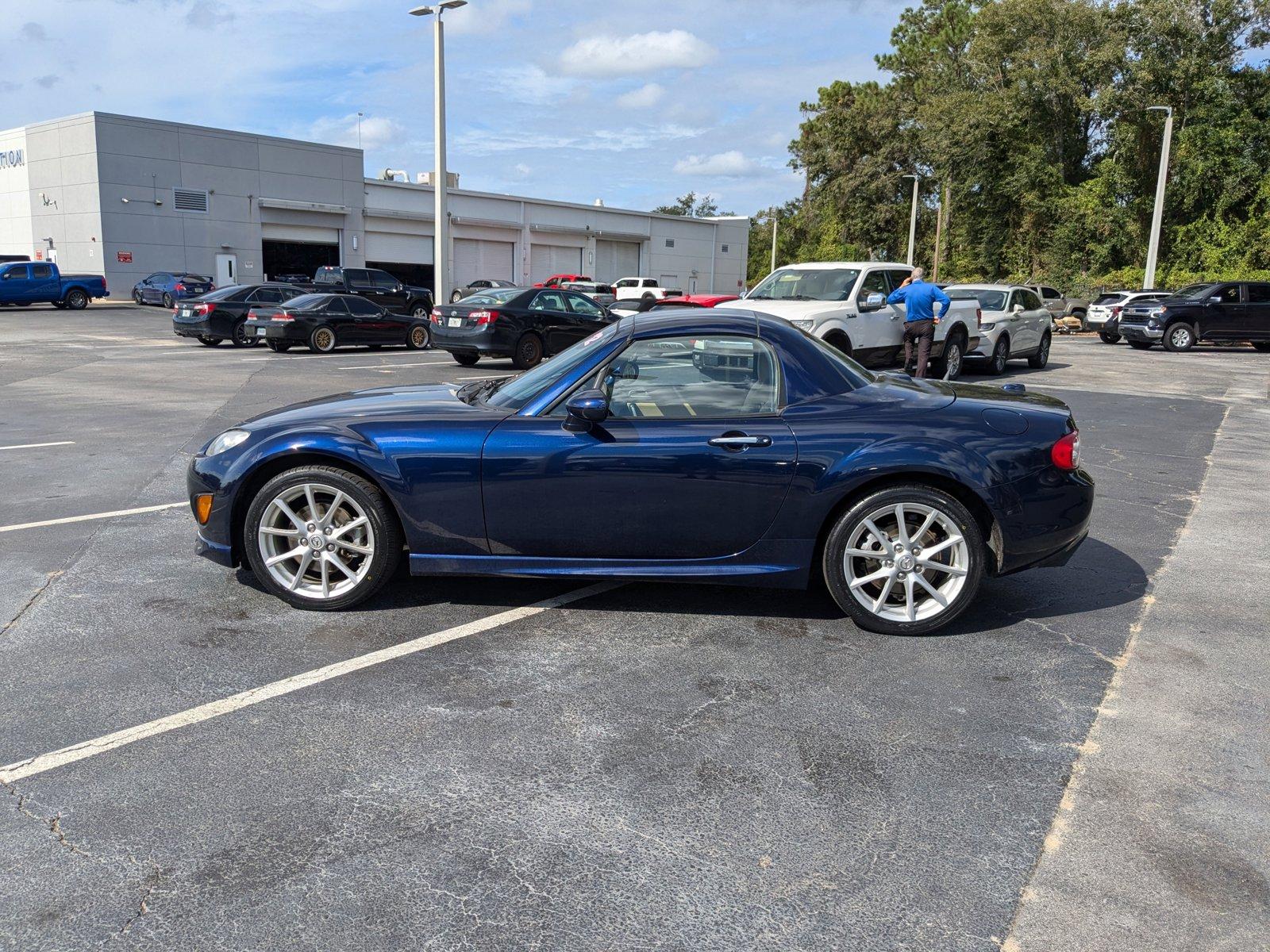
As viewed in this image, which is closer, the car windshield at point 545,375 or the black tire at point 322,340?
the car windshield at point 545,375

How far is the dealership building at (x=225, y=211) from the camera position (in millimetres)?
43312

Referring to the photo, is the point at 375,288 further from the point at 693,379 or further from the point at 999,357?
the point at 693,379

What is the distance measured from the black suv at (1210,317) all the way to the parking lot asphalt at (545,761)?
71.5ft

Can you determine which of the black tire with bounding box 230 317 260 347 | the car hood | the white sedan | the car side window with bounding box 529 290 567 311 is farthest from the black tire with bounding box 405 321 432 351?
the car hood

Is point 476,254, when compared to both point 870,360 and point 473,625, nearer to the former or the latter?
point 870,360

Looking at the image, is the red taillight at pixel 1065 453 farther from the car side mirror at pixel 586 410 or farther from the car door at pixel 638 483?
the car side mirror at pixel 586 410

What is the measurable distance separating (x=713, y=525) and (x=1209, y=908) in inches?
96.2

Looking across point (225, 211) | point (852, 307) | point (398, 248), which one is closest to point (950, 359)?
point (852, 307)

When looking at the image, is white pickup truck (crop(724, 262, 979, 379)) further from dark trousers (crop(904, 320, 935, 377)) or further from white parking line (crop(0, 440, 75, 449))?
white parking line (crop(0, 440, 75, 449))

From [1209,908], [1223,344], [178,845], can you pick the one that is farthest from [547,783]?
[1223,344]

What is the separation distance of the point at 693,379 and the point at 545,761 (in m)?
2.09

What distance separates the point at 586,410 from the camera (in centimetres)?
452

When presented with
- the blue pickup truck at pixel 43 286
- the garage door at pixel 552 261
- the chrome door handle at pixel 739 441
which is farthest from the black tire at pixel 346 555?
the garage door at pixel 552 261

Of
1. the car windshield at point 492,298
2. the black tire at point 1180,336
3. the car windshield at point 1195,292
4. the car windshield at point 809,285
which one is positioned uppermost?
the car windshield at point 1195,292
